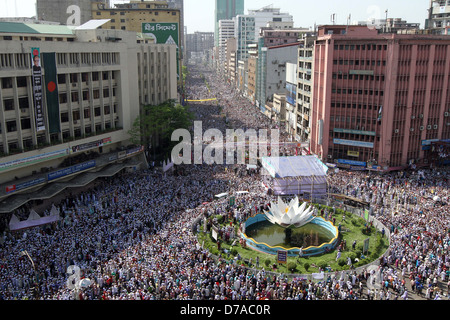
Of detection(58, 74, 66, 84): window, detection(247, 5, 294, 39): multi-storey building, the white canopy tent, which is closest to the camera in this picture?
the white canopy tent

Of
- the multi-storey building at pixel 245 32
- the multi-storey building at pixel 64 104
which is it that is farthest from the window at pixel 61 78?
the multi-storey building at pixel 245 32

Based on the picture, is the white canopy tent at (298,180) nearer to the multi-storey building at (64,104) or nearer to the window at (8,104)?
the multi-storey building at (64,104)

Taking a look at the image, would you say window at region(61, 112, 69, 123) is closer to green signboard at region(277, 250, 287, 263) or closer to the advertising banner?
the advertising banner

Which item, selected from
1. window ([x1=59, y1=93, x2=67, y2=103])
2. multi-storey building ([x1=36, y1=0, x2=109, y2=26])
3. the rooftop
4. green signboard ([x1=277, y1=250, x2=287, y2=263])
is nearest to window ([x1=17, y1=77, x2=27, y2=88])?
window ([x1=59, y1=93, x2=67, y2=103])

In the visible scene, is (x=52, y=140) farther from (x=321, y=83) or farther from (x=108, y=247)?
(x=321, y=83)

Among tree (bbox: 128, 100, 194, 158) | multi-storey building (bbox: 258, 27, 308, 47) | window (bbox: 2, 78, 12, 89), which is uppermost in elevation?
multi-storey building (bbox: 258, 27, 308, 47)

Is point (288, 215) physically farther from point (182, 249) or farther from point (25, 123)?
point (25, 123)
